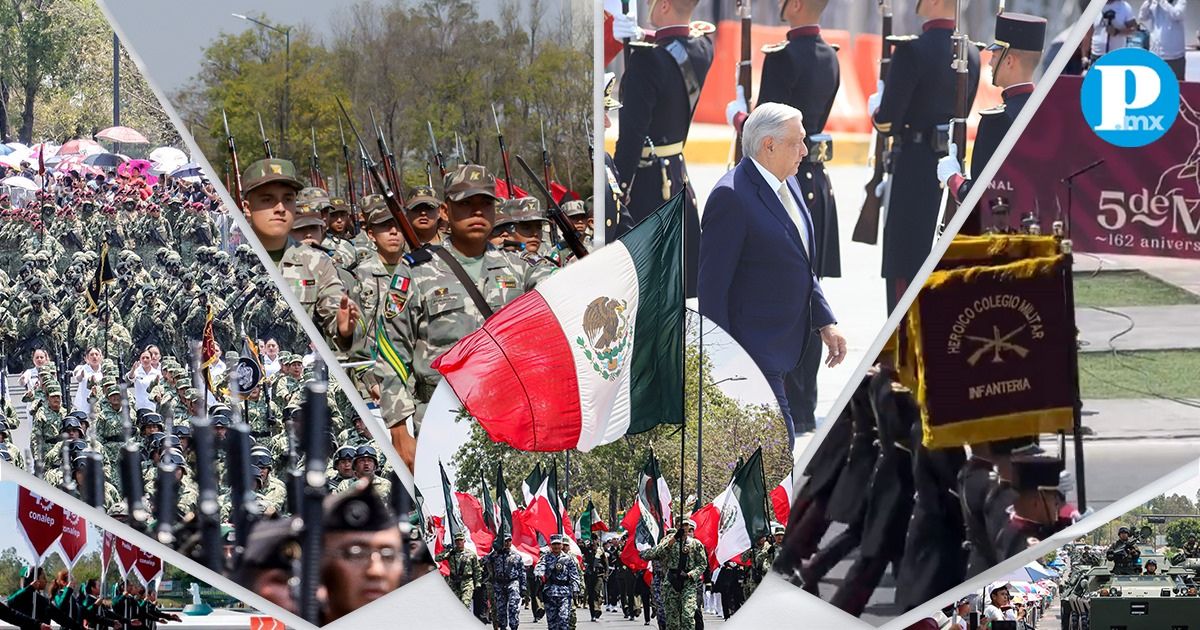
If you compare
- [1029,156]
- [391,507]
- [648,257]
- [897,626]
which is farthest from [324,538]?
[1029,156]

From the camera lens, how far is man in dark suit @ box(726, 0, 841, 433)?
29.1ft

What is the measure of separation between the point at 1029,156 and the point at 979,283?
0.71 m

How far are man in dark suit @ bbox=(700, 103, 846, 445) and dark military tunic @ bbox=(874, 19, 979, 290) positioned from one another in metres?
0.44

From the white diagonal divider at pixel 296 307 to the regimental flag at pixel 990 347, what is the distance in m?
2.72

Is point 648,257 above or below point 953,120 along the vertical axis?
below

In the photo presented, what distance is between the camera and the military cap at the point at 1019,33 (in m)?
8.82

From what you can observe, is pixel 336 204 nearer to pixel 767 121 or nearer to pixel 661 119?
pixel 661 119

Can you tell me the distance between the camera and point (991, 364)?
917 cm

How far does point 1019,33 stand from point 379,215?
135 inches

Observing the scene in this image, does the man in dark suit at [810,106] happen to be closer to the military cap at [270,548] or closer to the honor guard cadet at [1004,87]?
the honor guard cadet at [1004,87]

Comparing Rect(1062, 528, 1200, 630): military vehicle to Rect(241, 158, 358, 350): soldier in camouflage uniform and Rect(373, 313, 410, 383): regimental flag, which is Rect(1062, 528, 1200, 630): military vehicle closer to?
Rect(373, 313, 410, 383): regimental flag

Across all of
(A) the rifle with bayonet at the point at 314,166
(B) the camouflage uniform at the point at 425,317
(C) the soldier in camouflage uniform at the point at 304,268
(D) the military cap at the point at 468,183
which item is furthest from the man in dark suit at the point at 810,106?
(C) the soldier in camouflage uniform at the point at 304,268

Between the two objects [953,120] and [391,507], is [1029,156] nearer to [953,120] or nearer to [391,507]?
[953,120]

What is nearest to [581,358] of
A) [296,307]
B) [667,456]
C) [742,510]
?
[667,456]
